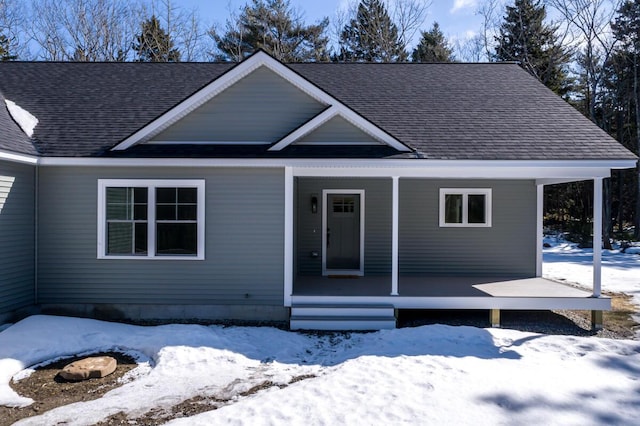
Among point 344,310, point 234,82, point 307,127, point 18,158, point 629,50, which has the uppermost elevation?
point 629,50

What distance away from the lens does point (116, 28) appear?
2555cm

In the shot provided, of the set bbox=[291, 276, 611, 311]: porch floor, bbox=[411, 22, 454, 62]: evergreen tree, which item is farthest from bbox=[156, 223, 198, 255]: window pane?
bbox=[411, 22, 454, 62]: evergreen tree

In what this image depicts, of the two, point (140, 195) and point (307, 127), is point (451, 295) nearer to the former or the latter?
point (307, 127)

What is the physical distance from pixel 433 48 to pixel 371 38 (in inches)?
164

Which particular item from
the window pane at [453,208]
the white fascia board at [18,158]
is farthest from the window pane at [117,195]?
the window pane at [453,208]

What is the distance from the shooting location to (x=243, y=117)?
849 cm

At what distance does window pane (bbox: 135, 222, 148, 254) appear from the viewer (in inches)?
328

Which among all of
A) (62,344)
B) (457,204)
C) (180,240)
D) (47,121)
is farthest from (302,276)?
(47,121)

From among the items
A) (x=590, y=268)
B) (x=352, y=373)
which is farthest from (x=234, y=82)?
(x=590, y=268)

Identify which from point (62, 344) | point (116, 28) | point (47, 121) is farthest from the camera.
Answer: point (116, 28)

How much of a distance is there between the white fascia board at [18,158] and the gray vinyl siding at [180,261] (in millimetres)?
474

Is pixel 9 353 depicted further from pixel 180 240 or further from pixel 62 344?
pixel 180 240

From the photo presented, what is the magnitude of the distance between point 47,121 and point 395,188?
7.00 meters

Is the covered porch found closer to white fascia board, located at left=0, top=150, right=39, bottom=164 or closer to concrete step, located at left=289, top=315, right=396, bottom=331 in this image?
concrete step, located at left=289, top=315, right=396, bottom=331
